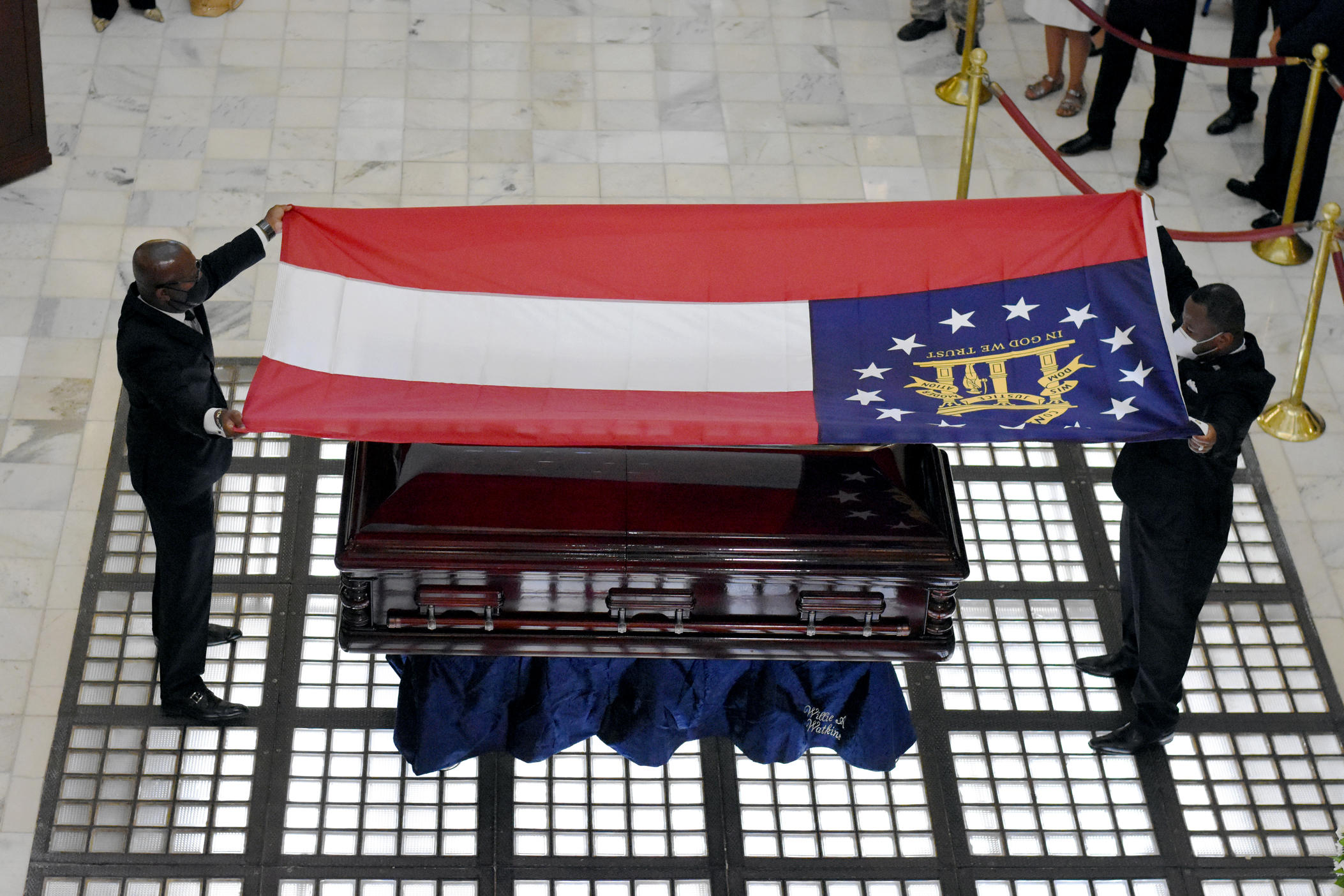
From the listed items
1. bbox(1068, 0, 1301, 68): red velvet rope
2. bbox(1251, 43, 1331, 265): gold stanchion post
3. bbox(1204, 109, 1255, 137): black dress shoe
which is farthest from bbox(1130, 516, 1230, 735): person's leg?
bbox(1204, 109, 1255, 137): black dress shoe

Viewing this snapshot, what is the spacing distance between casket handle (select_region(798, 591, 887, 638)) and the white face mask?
1092mm

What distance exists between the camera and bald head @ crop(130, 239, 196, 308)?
13.1 feet

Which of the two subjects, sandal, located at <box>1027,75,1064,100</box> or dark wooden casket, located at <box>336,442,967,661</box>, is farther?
sandal, located at <box>1027,75,1064,100</box>

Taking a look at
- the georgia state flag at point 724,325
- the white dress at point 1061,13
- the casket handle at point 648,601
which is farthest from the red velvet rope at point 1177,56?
the casket handle at point 648,601

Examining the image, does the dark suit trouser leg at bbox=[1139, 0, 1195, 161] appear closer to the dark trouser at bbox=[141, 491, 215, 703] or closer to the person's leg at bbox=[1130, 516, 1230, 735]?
the person's leg at bbox=[1130, 516, 1230, 735]

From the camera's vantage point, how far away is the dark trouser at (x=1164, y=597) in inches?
167

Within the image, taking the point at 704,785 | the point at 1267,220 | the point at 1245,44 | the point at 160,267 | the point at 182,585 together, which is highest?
the point at 160,267

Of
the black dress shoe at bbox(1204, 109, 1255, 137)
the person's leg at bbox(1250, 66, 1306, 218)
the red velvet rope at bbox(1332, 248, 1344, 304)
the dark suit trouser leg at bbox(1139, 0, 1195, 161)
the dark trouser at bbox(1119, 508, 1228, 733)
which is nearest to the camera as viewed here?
the dark trouser at bbox(1119, 508, 1228, 733)

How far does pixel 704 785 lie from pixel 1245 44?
477cm

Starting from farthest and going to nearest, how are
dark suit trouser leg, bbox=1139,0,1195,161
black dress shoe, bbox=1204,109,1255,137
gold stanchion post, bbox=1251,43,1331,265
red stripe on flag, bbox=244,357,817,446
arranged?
black dress shoe, bbox=1204,109,1255,137 < dark suit trouser leg, bbox=1139,0,1195,161 < gold stanchion post, bbox=1251,43,1331,265 < red stripe on flag, bbox=244,357,817,446

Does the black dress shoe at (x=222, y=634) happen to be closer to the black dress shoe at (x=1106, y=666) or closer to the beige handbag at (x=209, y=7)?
the black dress shoe at (x=1106, y=666)

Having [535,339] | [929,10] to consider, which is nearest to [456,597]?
[535,339]

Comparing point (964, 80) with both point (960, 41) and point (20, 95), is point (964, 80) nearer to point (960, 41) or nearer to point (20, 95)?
point (960, 41)

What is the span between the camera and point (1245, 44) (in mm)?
7039
